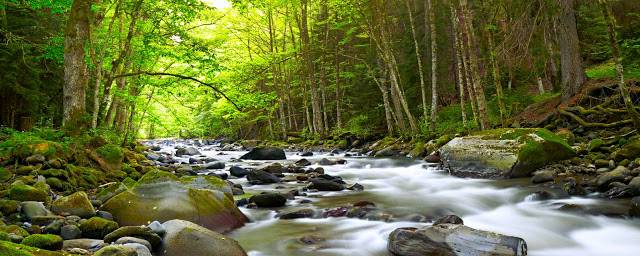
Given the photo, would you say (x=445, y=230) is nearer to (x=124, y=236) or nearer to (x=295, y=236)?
(x=295, y=236)

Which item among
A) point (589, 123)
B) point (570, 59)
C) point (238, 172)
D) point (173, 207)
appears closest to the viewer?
point (173, 207)

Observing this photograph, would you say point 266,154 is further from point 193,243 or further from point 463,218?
point 193,243

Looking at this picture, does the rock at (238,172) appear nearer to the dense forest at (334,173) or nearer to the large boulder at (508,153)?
the dense forest at (334,173)

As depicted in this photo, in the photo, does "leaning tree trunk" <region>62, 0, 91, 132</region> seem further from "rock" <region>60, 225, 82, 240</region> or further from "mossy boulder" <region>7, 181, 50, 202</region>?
"rock" <region>60, 225, 82, 240</region>

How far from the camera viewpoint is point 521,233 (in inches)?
261

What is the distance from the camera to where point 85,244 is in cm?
465

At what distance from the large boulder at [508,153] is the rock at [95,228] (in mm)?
8941

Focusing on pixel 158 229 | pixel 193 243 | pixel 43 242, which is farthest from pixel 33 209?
pixel 193 243

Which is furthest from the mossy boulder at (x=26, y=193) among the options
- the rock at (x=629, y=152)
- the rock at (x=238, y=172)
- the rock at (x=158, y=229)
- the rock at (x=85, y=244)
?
the rock at (x=629, y=152)

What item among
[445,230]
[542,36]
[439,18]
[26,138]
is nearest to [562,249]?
[445,230]

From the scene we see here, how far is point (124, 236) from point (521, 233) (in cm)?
547

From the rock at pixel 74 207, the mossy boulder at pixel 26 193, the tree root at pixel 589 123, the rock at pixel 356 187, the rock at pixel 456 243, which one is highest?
the tree root at pixel 589 123

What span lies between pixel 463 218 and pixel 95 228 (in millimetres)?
5829

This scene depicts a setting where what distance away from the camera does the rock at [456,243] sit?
483cm
